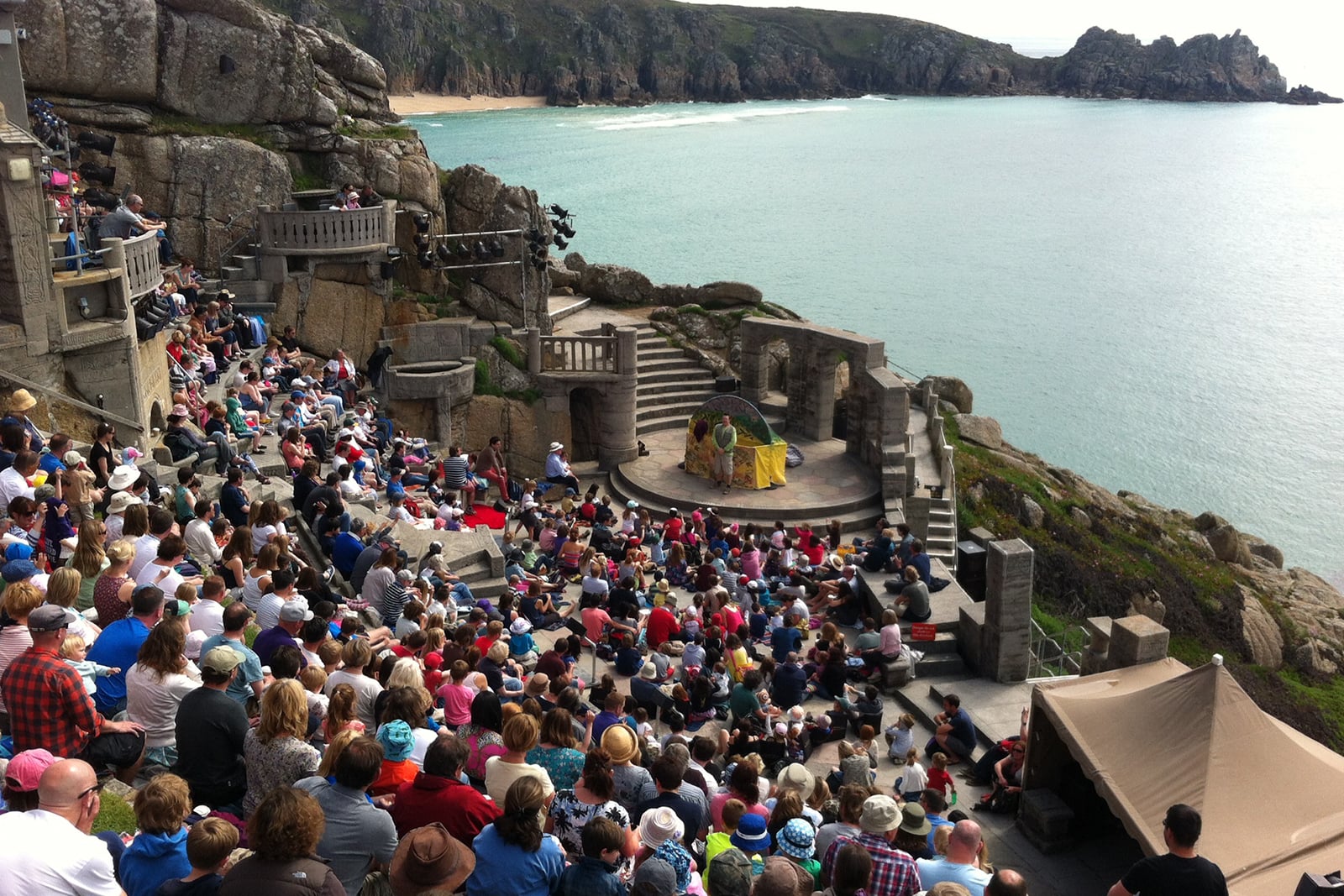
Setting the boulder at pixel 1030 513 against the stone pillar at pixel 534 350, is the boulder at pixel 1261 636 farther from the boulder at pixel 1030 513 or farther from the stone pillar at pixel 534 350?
the stone pillar at pixel 534 350

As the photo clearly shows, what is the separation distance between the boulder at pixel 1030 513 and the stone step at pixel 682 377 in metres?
8.77

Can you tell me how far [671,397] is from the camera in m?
29.4

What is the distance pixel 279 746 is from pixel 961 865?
4.62 metres

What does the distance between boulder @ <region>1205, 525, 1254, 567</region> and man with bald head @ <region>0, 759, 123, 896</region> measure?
1330 inches

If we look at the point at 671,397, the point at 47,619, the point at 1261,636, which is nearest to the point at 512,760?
the point at 47,619

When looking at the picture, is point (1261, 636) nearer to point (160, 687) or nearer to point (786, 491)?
point (786, 491)

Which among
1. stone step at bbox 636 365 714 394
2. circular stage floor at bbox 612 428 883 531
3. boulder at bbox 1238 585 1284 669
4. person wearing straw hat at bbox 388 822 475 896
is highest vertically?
person wearing straw hat at bbox 388 822 475 896

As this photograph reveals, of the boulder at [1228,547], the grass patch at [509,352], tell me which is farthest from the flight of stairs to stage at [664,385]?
the boulder at [1228,547]

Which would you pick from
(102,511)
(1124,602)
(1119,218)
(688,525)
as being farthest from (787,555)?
(1119,218)

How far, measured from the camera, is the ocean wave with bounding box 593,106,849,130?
130250 millimetres

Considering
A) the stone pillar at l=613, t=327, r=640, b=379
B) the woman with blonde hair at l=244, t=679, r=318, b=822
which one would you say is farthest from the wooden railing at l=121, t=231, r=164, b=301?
the woman with blonde hair at l=244, t=679, r=318, b=822

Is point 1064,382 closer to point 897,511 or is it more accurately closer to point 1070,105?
point 897,511

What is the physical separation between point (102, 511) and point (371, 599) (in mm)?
3140

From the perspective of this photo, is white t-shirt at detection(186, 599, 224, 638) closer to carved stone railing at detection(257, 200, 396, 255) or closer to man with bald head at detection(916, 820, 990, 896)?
man with bald head at detection(916, 820, 990, 896)
